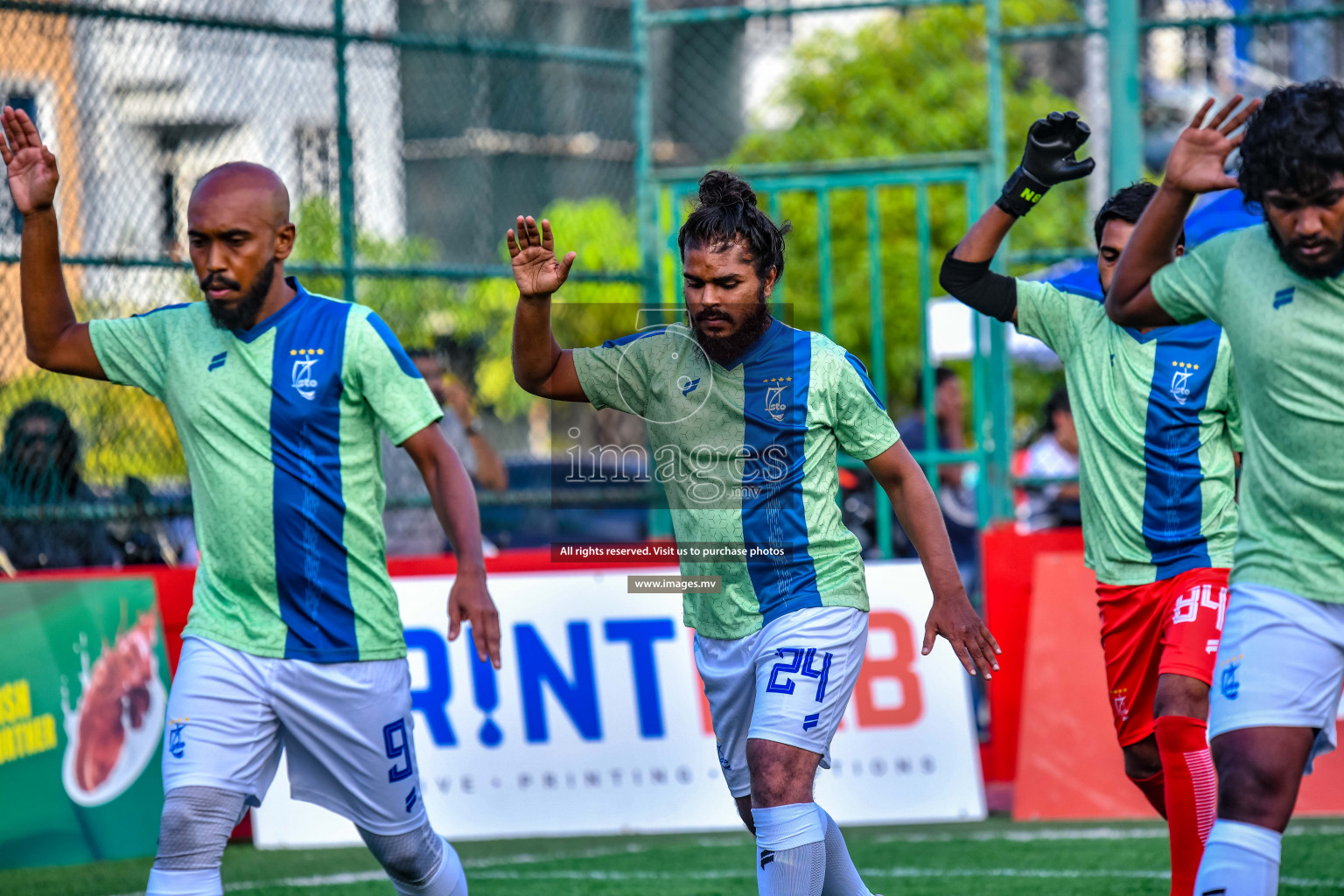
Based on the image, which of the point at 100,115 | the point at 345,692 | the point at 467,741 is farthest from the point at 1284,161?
the point at 100,115

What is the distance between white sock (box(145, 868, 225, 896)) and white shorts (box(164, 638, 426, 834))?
0.74 ft

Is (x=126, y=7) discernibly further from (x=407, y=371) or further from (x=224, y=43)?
(x=407, y=371)

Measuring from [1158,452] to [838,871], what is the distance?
5.62 ft

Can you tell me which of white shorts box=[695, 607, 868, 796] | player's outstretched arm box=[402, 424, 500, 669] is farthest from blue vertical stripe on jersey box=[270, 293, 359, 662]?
white shorts box=[695, 607, 868, 796]

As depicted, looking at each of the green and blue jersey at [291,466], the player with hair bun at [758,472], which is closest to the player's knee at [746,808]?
the player with hair bun at [758,472]

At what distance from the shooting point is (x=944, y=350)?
8.67 metres

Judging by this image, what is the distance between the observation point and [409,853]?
456 cm

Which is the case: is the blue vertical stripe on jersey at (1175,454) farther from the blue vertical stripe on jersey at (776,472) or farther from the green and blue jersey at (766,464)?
the blue vertical stripe on jersey at (776,472)

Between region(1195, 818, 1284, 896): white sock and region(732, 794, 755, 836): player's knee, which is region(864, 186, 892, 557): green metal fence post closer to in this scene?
region(732, 794, 755, 836): player's knee

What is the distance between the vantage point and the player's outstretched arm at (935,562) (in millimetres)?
4312

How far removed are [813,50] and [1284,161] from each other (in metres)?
16.1

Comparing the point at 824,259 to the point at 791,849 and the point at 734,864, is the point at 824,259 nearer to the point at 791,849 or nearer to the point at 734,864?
the point at 734,864

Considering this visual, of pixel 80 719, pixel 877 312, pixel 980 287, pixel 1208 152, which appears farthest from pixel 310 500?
pixel 877 312

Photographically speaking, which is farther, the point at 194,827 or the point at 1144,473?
the point at 1144,473
